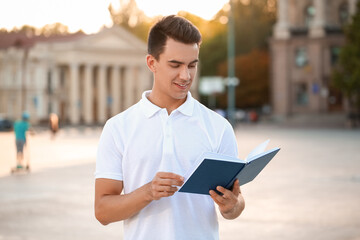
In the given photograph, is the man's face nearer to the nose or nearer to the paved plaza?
the nose

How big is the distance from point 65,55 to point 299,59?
129 feet

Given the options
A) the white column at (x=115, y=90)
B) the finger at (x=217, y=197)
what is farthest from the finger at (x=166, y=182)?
the white column at (x=115, y=90)

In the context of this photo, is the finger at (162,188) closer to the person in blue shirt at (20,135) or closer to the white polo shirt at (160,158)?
the white polo shirt at (160,158)

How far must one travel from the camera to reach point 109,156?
3324 mm

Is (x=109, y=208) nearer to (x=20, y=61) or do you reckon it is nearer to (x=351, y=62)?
(x=351, y=62)

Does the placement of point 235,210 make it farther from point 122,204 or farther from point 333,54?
point 333,54

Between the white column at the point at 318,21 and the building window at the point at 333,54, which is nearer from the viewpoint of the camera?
the white column at the point at 318,21

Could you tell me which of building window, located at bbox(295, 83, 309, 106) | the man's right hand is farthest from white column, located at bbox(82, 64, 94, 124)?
the man's right hand

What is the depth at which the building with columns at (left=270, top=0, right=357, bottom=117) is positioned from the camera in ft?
227

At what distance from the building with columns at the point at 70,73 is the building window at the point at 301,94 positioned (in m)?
30.3

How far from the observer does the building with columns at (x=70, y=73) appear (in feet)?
312

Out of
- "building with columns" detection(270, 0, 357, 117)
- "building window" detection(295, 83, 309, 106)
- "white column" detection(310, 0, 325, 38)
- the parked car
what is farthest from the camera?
"building window" detection(295, 83, 309, 106)

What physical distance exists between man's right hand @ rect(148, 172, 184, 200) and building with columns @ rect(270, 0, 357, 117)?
66156 mm

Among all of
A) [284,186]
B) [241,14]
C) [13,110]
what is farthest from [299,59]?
[284,186]
